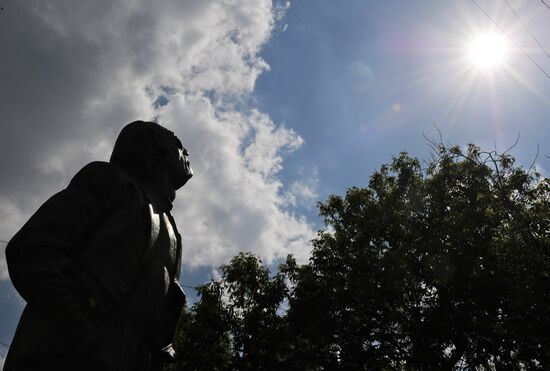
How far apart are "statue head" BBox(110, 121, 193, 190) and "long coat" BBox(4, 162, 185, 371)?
0.26m

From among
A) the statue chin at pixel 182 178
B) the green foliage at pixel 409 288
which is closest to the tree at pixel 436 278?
the green foliage at pixel 409 288

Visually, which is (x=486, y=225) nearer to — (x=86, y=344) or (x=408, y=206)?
(x=408, y=206)

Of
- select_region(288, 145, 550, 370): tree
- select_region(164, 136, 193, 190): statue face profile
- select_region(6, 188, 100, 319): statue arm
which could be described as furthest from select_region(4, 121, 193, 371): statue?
select_region(288, 145, 550, 370): tree

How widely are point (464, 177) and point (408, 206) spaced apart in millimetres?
2503

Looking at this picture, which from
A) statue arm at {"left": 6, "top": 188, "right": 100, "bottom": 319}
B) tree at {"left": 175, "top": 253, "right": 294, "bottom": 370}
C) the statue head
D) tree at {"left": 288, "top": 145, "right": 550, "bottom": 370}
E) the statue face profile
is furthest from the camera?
tree at {"left": 175, "top": 253, "right": 294, "bottom": 370}

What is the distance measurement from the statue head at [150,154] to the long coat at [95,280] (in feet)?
0.86

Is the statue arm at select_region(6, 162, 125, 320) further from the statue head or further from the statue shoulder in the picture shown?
the statue head

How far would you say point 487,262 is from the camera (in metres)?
13.7

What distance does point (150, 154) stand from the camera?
2846mm

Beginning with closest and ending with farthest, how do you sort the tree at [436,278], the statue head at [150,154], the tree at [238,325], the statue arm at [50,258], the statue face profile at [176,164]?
the statue arm at [50,258]
the statue head at [150,154]
the statue face profile at [176,164]
the tree at [436,278]
the tree at [238,325]

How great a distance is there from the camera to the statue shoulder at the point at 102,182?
90.6 inches

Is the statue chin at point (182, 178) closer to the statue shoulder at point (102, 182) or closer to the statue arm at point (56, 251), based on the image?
the statue shoulder at point (102, 182)

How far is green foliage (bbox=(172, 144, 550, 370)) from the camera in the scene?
39.9 ft

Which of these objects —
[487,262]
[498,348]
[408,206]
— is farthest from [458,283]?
[408,206]
